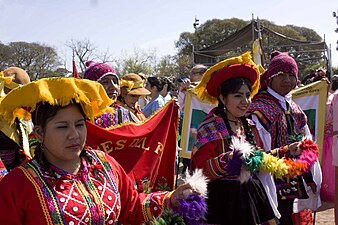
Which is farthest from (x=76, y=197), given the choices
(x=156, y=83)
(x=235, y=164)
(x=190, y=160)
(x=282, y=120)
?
(x=156, y=83)

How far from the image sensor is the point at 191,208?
223 cm

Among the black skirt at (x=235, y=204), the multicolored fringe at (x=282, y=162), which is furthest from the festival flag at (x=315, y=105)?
the black skirt at (x=235, y=204)

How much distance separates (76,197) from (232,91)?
173 centimetres

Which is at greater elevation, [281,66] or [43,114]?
[281,66]

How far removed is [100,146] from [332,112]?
3.05 metres

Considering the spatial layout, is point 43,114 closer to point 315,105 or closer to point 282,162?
point 282,162

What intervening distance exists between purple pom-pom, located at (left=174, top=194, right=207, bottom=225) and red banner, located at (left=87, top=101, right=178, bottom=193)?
148 centimetres

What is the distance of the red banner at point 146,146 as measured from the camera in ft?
12.0

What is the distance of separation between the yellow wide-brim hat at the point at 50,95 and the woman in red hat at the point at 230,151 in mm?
1263

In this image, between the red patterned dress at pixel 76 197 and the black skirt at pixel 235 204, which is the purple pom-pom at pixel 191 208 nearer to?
the red patterned dress at pixel 76 197

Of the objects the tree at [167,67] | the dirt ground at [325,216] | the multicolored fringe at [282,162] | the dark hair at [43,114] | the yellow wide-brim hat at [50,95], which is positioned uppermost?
the tree at [167,67]

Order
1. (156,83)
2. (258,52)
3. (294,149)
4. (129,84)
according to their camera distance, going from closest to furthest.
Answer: (294,149), (129,84), (258,52), (156,83)

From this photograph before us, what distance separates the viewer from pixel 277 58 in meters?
4.14

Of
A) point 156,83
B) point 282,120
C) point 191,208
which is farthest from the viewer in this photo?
point 156,83
